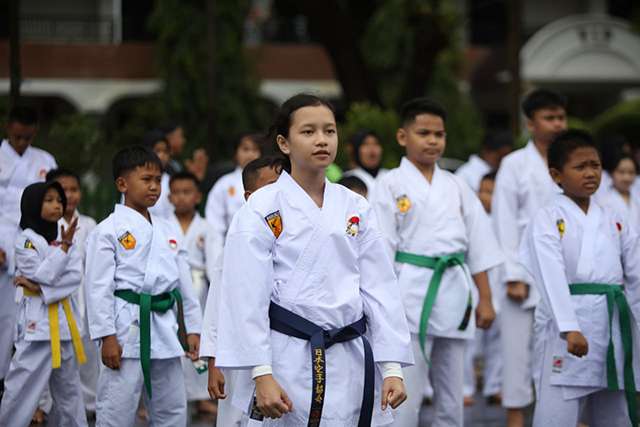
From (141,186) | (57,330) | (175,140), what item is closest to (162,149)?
(175,140)

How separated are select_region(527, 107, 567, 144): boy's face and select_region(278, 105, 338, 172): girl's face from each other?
114 inches

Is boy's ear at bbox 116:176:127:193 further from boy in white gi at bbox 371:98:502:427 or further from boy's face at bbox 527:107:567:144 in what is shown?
boy's face at bbox 527:107:567:144

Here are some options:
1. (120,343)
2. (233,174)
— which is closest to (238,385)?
(120,343)

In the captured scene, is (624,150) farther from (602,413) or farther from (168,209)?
(168,209)

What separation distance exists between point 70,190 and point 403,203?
249 cm

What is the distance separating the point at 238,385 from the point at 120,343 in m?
1.19

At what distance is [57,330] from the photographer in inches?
195

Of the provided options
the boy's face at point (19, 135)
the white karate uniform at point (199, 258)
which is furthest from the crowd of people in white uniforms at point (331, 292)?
the white karate uniform at point (199, 258)

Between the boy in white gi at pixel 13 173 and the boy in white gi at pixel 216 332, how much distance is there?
207 cm

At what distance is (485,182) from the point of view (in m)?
7.66

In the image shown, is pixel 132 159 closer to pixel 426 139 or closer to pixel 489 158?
pixel 426 139

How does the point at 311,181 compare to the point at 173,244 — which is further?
the point at 173,244

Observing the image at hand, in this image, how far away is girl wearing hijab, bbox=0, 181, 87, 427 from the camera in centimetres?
488

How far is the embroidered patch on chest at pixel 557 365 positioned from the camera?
4.58 metres
